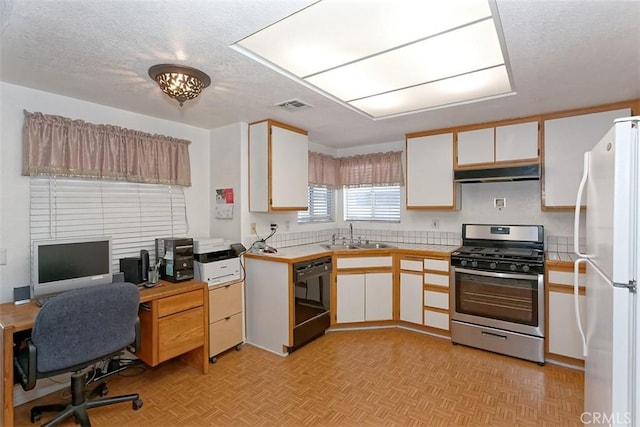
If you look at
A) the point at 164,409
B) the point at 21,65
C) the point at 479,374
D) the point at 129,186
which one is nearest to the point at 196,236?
the point at 129,186

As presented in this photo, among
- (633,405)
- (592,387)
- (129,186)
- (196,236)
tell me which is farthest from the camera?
(196,236)

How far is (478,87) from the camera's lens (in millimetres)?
2465

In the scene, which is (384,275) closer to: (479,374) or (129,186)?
(479,374)

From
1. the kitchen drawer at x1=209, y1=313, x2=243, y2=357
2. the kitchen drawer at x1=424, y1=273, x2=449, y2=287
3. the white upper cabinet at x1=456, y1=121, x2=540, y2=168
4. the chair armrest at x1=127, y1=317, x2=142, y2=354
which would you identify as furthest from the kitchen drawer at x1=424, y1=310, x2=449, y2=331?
the chair armrest at x1=127, y1=317, x2=142, y2=354

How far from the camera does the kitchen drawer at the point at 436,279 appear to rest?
3.36 m

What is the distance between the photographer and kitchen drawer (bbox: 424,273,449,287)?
3355mm

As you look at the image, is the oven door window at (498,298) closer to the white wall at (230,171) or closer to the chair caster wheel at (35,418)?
the white wall at (230,171)

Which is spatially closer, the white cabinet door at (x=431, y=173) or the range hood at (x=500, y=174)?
the range hood at (x=500, y=174)

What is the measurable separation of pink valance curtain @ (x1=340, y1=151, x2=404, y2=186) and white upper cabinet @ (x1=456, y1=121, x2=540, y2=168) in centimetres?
88

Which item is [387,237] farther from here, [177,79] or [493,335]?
[177,79]

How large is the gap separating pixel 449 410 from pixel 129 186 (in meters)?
3.26

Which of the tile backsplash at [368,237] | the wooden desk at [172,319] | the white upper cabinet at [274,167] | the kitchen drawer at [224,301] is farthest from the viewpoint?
the tile backsplash at [368,237]

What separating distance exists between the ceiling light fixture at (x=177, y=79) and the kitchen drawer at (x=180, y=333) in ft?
5.37

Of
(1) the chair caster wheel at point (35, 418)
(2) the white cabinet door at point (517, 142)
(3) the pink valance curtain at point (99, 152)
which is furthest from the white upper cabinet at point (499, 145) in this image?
(1) the chair caster wheel at point (35, 418)
